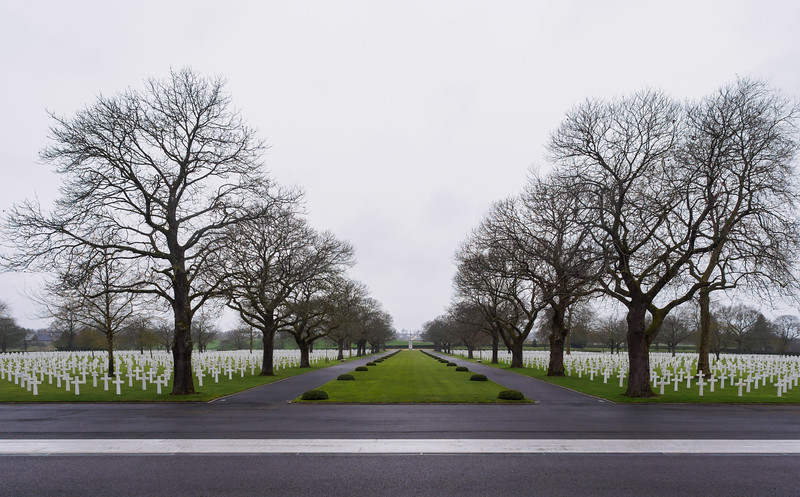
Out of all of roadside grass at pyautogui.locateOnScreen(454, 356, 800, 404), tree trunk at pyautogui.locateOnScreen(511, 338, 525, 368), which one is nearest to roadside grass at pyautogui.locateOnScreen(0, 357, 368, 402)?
roadside grass at pyautogui.locateOnScreen(454, 356, 800, 404)

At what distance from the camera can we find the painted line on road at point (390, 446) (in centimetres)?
1062

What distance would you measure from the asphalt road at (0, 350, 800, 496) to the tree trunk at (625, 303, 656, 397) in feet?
14.9

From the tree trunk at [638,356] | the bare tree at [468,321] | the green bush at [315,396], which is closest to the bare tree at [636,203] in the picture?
the tree trunk at [638,356]

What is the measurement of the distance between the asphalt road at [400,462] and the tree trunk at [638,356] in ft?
14.9

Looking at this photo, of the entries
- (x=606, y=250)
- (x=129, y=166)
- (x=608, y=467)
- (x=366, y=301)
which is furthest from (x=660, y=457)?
(x=366, y=301)

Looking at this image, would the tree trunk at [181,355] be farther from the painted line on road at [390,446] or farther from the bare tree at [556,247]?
the bare tree at [556,247]

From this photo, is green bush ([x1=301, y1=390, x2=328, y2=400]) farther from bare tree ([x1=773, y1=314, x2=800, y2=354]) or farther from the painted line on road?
bare tree ([x1=773, y1=314, x2=800, y2=354])

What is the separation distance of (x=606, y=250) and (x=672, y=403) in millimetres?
6828

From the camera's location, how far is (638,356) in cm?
2139

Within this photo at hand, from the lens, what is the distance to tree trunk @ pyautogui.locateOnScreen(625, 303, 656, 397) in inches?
830

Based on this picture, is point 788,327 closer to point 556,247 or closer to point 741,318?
point 741,318

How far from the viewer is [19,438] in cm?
1202

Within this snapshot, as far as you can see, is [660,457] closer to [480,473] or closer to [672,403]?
[480,473]

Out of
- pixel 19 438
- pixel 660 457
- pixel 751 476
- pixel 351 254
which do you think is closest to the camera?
pixel 751 476
